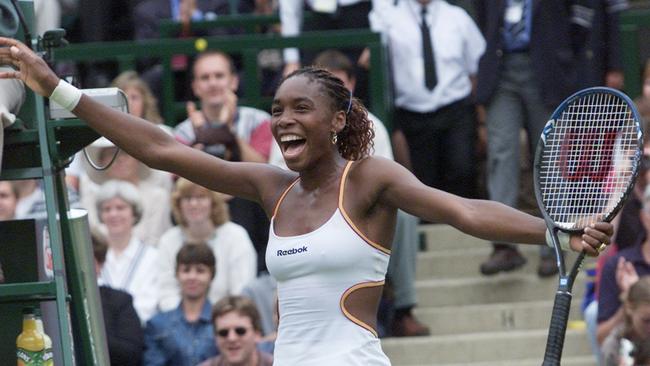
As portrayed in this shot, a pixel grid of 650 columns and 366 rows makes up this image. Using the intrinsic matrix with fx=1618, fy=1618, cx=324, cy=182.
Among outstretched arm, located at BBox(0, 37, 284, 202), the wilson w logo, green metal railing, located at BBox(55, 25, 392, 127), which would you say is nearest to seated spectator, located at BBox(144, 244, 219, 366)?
green metal railing, located at BBox(55, 25, 392, 127)

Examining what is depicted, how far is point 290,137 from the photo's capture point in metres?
5.37

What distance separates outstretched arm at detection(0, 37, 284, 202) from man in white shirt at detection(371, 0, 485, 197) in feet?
15.7

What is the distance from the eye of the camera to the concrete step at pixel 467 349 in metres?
9.46

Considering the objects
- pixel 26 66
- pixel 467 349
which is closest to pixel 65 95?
pixel 26 66

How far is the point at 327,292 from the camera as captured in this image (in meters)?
5.30

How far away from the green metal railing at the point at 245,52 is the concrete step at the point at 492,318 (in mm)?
1319

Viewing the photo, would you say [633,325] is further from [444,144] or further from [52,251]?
[52,251]

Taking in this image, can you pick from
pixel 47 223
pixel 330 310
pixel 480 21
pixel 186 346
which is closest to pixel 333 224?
pixel 330 310

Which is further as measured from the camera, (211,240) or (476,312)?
(476,312)

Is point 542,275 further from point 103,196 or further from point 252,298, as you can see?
point 103,196

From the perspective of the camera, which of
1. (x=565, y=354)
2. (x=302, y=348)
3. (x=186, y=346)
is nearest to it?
(x=302, y=348)

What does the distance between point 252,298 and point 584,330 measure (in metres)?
1.99

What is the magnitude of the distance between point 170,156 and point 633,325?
11.0ft

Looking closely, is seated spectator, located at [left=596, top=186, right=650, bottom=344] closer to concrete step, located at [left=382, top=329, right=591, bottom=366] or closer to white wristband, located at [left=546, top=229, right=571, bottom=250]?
concrete step, located at [left=382, top=329, right=591, bottom=366]
